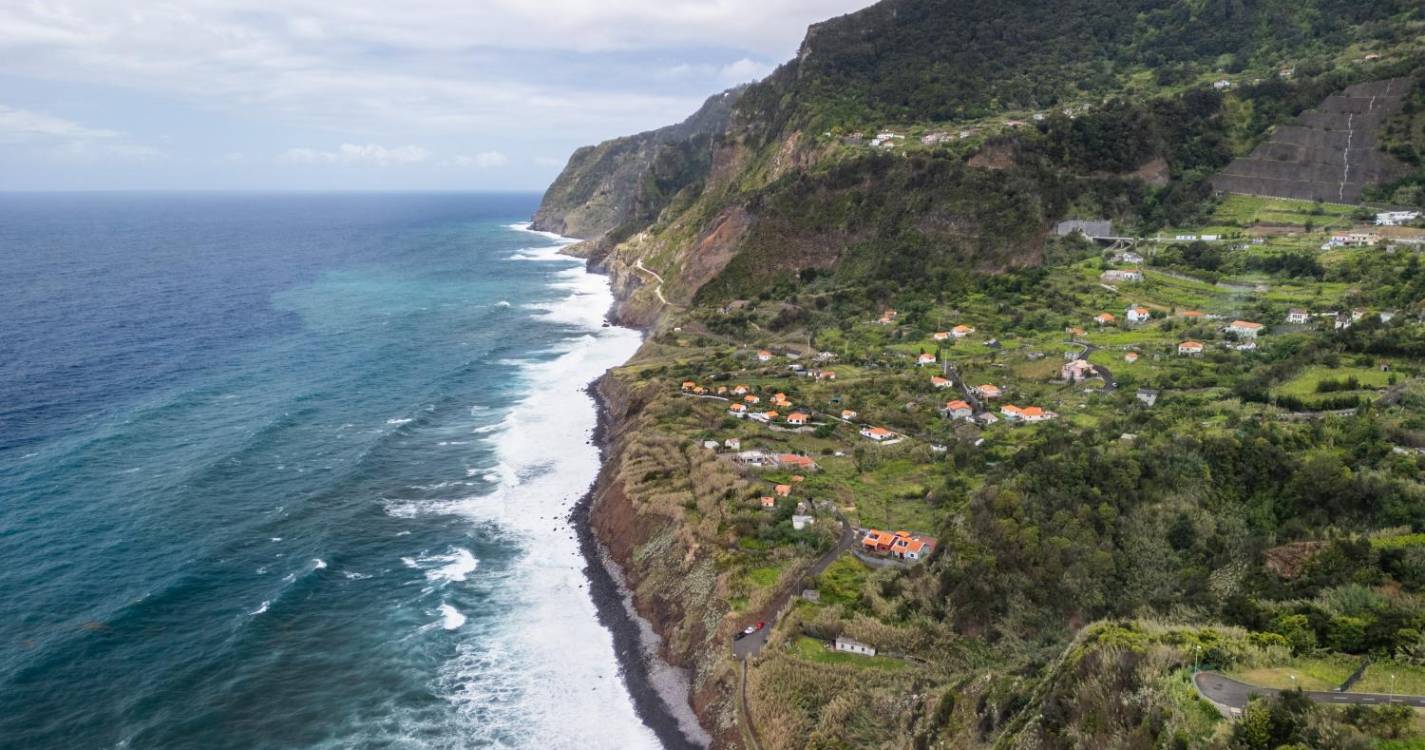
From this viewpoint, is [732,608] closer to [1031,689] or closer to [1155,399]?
[1031,689]

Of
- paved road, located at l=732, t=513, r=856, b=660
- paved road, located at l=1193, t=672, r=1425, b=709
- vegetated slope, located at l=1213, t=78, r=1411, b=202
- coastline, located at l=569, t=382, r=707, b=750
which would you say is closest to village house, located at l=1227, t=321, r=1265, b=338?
paved road, located at l=732, t=513, r=856, b=660

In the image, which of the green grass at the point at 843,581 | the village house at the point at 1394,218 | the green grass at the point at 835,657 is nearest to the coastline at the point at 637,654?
the green grass at the point at 835,657

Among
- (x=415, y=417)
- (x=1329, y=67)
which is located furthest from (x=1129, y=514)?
(x=1329, y=67)

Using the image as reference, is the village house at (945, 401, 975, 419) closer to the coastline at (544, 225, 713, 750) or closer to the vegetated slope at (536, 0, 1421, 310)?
the coastline at (544, 225, 713, 750)

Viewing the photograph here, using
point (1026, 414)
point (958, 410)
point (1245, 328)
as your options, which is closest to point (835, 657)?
point (1026, 414)

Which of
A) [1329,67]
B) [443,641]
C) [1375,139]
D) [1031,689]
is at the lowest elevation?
[443,641]
